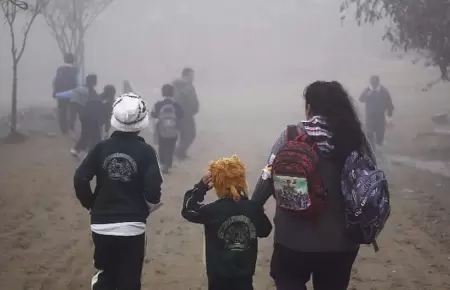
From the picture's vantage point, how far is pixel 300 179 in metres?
3.01

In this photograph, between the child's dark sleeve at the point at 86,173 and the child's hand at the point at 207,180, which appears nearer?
the child's hand at the point at 207,180

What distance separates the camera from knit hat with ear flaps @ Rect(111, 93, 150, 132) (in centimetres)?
371

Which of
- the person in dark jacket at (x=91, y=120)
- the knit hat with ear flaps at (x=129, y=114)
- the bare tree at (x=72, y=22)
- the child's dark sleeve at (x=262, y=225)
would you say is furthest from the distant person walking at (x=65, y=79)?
the child's dark sleeve at (x=262, y=225)

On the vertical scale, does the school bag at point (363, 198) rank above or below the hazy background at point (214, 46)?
below

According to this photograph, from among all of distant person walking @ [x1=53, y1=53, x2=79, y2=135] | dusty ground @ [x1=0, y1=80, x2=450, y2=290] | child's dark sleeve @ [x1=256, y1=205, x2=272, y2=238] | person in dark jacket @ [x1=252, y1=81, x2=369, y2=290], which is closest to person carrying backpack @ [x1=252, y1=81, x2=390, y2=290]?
person in dark jacket @ [x1=252, y1=81, x2=369, y2=290]

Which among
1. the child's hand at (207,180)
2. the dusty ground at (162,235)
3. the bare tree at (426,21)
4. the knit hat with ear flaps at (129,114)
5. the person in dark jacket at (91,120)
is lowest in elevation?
the dusty ground at (162,235)

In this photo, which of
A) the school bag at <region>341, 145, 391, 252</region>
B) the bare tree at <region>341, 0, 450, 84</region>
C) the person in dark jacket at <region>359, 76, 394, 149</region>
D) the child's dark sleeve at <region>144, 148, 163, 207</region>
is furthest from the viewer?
the person in dark jacket at <region>359, 76, 394, 149</region>

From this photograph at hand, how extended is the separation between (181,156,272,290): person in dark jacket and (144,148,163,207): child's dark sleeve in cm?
28

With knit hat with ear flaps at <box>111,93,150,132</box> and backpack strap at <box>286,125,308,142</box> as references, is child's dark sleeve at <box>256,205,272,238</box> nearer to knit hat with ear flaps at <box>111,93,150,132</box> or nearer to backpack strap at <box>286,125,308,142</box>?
backpack strap at <box>286,125,308,142</box>

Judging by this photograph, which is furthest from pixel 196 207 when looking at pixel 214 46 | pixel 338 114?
pixel 214 46

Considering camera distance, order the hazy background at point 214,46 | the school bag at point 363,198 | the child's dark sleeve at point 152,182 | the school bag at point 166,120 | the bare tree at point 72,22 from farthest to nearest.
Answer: the hazy background at point 214,46 < the bare tree at point 72,22 < the school bag at point 166,120 < the child's dark sleeve at point 152,182 < the school bag at point 363,198

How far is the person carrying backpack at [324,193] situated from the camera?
3.00m

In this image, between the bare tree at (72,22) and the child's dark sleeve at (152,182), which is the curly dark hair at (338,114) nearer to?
the child's dark sleeve at (152,182)

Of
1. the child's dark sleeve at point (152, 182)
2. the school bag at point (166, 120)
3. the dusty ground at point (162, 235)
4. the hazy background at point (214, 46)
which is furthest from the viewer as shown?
the hazy background at point (214, 46)
